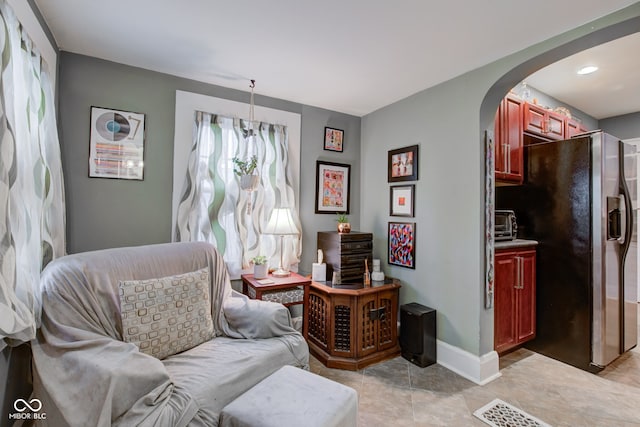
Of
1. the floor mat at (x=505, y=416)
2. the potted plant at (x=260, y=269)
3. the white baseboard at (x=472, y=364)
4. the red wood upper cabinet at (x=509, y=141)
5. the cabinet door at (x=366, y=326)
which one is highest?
the red wood upper cabinet at (x=509, y=141)

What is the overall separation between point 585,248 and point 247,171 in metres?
2.94

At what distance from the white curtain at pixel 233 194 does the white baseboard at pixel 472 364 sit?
1.57 meters

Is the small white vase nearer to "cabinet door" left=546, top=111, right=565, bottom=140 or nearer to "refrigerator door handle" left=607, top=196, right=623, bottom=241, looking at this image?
"refrigerator door handle" left=607, top=196, right=623, bottom=241

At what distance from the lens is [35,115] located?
1517 mm

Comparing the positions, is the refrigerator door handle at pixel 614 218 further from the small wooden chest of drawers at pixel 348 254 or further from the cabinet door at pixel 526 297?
the small wooden chest of drawers at pixel 348 254

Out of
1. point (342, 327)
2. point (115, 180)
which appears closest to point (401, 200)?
point (342, 327)

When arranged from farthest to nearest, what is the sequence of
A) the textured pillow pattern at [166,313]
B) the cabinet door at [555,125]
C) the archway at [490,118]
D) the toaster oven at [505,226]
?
the cabinet door at [555,125], the toaster oven at [505,226], the archway at [490,118], the textured pillow pattern at [166,313]

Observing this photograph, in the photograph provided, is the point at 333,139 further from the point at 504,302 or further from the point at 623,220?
the point at 623,220

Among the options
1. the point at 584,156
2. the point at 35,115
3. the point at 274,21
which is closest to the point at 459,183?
the point at 584,156

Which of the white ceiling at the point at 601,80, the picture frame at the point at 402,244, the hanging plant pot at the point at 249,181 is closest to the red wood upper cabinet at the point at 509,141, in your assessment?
the white ceiling at the point at 601,80

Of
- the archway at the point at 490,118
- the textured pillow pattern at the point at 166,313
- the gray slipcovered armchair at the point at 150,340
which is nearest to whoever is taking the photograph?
the gray slipcovered armchair at the point at 150,340

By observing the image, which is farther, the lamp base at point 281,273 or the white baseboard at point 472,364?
the lamp base at point 281,273

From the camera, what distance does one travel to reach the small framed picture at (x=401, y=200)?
2791 millimetres

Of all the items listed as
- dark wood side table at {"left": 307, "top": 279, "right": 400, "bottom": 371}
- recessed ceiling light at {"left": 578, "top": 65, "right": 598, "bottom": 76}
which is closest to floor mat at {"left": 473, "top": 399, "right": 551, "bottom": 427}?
dark wood side table at {"left": 307, "top": 279, "right": 400, "bottom": 371}
